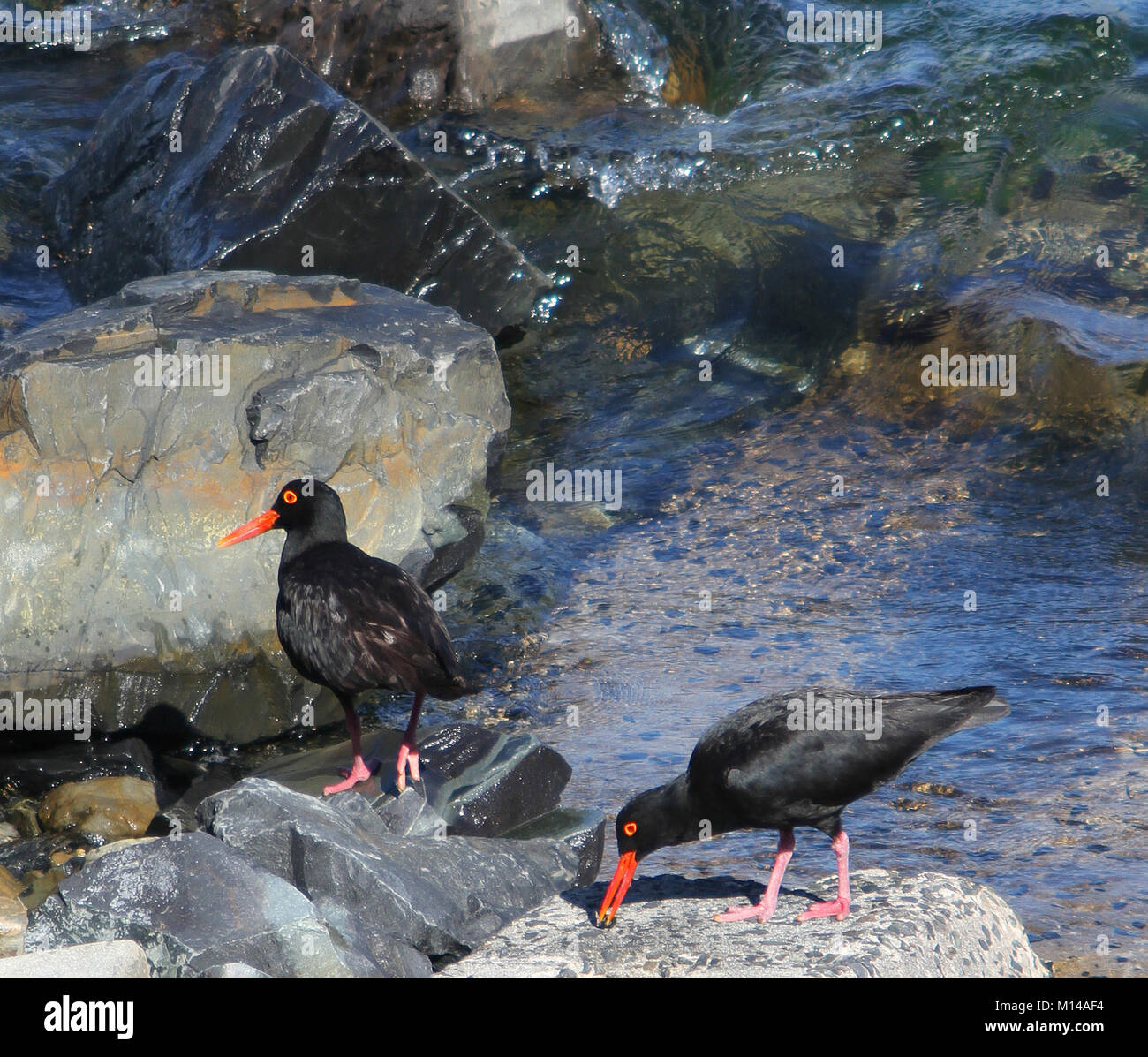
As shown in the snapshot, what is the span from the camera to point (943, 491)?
907 cm

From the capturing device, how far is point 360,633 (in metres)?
5.41

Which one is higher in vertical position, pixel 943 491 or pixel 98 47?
pixel 98 47

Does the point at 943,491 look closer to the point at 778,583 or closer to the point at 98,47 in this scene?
the point at 778,583

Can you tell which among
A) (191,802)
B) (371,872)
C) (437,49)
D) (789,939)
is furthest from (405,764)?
(437,49)

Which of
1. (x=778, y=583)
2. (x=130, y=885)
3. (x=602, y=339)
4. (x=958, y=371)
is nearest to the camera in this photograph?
(x=130, y=885)

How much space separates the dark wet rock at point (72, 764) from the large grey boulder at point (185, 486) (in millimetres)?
133

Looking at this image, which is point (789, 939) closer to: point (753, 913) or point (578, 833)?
point (753, 913)

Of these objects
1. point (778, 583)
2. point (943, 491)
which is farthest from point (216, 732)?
point (943, 491)

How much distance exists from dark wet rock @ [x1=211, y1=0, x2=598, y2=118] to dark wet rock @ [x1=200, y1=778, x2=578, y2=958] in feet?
A: 33.0

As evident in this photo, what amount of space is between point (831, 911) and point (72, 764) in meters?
3.87

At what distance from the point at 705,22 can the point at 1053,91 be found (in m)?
3.88

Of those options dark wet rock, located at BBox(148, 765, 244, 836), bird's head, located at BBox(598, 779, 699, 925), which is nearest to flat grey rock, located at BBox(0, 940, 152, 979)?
dark wet rock, located at BBox(148, 765, 244, 836)

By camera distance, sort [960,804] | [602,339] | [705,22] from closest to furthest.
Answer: [960,804] < [602,339] < [705,22]
